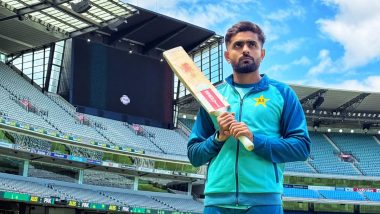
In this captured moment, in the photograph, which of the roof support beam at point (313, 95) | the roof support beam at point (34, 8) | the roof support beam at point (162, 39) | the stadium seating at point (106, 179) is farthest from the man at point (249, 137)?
the roof support beam at point (313, 95)

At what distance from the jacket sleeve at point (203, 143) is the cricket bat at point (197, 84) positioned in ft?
0.72

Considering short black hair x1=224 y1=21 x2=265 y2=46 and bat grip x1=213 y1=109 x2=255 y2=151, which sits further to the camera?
short black hair x1=224 y1=21 x2=265 y2=46

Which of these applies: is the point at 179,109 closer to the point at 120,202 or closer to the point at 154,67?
the point at 154,67

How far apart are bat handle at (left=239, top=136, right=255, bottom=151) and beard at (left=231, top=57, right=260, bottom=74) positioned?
23.0 inches

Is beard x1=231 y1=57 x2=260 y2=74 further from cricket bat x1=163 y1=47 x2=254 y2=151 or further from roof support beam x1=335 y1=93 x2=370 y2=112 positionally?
roof support beam x1=335 y1=93 x2=370 y2=112

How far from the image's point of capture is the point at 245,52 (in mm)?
3336

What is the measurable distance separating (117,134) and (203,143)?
33.9 metres

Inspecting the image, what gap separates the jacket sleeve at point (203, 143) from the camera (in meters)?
3.29

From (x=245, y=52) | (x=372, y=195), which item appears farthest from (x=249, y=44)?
(x=372, y=195)

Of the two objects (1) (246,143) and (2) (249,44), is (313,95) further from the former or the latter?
(1) (246,143)

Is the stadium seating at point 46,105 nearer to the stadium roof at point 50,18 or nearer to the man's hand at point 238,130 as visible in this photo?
the stadium roof at point 50,18

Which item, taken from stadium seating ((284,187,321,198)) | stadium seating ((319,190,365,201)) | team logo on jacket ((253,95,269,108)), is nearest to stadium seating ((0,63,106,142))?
stadium seating ((284,187,321,198))

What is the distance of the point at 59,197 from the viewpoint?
93.6 ft

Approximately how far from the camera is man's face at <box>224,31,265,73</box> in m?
3.35
